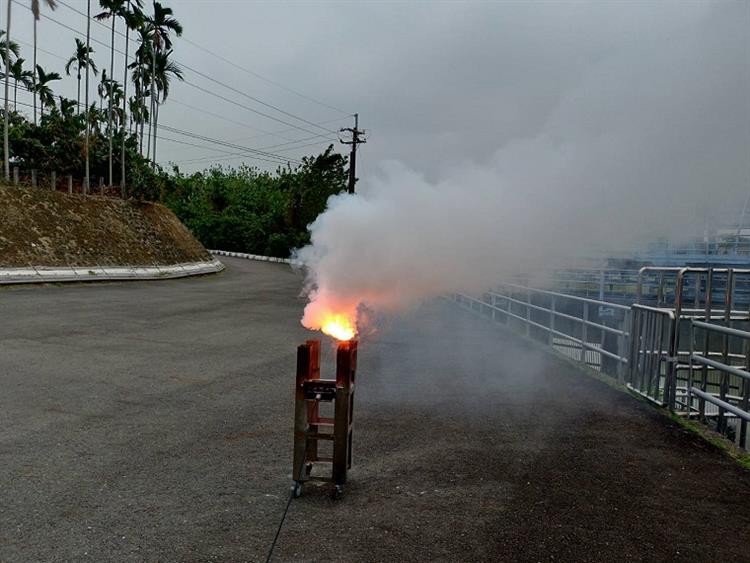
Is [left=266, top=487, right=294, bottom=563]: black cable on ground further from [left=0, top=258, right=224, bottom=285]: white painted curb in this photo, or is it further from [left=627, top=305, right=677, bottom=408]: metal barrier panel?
[left=0, top=258, right=224, bottom=285]: white painted curb

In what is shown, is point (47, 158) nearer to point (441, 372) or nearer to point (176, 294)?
point (176, 294)

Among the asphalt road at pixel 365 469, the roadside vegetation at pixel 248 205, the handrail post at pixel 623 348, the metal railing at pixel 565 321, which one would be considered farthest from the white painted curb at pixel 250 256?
the handrail post at pixel 623 348

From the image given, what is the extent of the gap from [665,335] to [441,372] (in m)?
3.60

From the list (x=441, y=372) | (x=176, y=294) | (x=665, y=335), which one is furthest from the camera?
(x=176, y=294)

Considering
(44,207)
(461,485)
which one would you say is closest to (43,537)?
(461,485)

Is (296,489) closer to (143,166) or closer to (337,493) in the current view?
(337,493)

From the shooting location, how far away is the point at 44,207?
3266 centimetres

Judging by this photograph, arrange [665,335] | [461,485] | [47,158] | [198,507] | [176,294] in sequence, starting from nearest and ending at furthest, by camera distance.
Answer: [198,507]
[461,485]
[665,335]
[176,294]
[47,158]

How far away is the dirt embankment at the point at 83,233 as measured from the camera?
28714mm

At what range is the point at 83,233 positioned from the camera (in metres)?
32.9

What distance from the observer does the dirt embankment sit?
28714 mm

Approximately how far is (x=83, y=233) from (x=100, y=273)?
4769mm

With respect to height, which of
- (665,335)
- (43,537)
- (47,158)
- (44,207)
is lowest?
(43,537)

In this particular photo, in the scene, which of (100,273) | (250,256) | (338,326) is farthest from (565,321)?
(250,256)
